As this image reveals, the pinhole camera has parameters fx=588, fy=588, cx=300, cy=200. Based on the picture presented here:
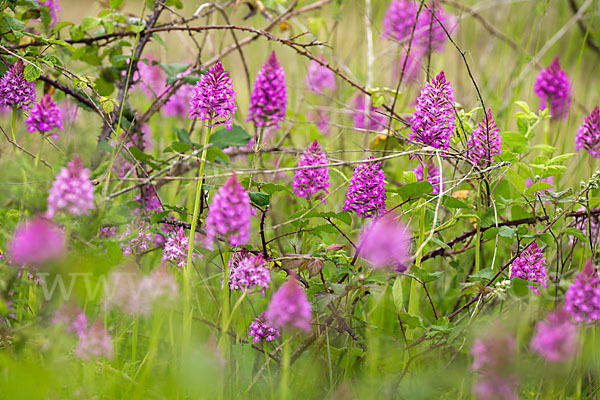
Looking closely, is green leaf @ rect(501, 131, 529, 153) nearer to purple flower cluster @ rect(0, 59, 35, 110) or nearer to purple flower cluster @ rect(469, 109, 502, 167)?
purple flower cluster @ rect(469, 109, 502, 167)

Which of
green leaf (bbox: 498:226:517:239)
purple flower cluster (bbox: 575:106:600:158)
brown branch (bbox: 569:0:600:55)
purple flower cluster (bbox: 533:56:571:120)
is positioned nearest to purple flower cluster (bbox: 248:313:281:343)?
green leaf (bbox: 498:226:517:239)

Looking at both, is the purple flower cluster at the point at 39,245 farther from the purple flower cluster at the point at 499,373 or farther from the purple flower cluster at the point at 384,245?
the purple flower cluster at the point at 499,373

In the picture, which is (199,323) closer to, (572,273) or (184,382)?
(184,382)

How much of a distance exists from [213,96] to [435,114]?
489 mm

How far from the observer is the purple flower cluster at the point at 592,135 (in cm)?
170

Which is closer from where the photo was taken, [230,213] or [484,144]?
[230,213]

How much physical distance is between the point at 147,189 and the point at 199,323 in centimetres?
50

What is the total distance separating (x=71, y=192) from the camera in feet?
3.17

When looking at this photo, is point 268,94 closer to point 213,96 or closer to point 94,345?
point 213,96

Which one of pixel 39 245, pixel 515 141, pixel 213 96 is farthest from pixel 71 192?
pixel 515 141

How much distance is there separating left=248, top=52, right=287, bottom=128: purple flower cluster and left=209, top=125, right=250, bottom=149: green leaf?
10cm

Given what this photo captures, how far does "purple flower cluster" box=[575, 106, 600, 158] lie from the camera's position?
1.70 meters

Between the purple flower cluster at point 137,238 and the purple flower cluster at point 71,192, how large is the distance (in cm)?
36

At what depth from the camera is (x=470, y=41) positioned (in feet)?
11.4
